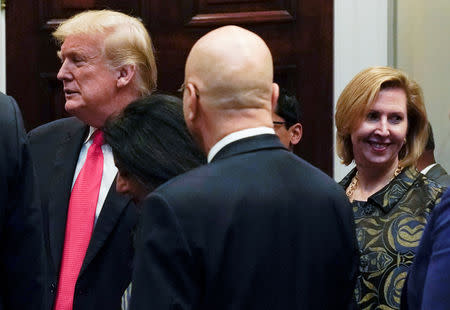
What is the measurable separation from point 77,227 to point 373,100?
3.44ft

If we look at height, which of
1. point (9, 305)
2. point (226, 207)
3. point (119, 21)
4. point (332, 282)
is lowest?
point (9, 305)

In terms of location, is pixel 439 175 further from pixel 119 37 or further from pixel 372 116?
pixel 119 37

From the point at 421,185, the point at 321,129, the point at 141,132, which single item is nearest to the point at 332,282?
the point at 141,132

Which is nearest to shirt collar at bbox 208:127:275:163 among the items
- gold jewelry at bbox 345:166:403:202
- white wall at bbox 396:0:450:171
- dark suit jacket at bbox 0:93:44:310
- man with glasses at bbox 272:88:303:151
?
dark suit jacket at bbox 0:93:44:310

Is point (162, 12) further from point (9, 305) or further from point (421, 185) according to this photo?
point (9, 305)

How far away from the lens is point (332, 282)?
2195 mm

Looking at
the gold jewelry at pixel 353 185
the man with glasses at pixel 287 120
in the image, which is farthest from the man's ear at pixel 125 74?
the man with glasses at pixel 287 120

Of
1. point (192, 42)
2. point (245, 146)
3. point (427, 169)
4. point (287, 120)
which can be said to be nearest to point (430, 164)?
point (427, 169)

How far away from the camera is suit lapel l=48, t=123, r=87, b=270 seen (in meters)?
3.13

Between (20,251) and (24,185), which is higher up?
(24,185)

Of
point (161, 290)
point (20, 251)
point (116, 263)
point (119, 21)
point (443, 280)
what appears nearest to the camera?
point (443, 280)

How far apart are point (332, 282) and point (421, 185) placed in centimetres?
114

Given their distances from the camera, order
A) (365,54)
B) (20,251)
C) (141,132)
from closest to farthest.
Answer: (141,132) → (20,251) → (365,54)

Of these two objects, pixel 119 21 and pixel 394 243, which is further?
pixel 119 21
